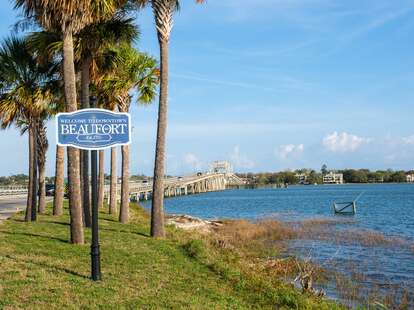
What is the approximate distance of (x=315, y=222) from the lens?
119 ft

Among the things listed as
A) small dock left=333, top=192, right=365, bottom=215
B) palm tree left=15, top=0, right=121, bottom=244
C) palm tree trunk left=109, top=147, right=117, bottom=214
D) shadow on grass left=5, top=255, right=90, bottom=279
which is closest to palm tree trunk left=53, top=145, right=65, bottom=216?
palm tree trunk left=109, top=147, right=117, bottom=214

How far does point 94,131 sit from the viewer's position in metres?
9.88

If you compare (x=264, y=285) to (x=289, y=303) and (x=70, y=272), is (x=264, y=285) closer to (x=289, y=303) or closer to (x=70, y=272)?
(x=289, y=303)

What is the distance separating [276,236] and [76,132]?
18535 mm

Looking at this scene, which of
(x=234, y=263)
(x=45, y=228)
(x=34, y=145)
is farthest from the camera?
(x=34, y=145)

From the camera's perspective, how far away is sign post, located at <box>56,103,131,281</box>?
32.1 feet

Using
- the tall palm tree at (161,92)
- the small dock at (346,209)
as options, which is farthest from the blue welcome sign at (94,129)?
the small dock at (346,209)

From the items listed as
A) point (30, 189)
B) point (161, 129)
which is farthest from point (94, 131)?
point (30, 189)

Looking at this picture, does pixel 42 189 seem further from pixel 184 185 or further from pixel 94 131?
pixel 184 185

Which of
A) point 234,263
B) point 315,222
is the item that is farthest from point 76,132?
point 315,222

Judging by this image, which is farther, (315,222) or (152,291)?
(315,222)

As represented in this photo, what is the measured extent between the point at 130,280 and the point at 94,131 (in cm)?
279

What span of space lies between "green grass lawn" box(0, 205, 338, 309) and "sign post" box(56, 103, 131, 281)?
1.08 m

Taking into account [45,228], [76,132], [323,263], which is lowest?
[323,263]
